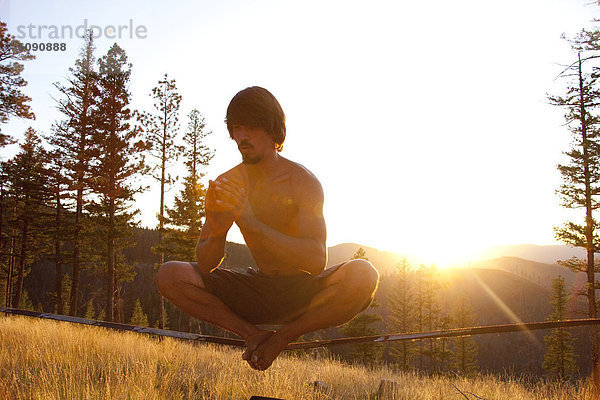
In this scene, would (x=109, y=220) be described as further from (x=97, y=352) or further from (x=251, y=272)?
(x=251, y=272)

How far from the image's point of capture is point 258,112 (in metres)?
2.64

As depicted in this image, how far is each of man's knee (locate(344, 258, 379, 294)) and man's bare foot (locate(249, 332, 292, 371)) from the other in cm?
55

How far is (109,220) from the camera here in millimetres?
22391

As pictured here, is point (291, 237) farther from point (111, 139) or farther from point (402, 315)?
point (402, 315)

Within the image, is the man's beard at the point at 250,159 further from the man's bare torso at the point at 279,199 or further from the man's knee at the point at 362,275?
the man's knee at the point at 362,275

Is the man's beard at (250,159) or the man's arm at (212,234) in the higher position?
the man's beard at (250,159)

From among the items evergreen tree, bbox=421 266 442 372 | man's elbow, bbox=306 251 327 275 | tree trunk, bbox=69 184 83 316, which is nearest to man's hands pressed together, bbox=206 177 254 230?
man's elbow, bbox=306 251 327 275

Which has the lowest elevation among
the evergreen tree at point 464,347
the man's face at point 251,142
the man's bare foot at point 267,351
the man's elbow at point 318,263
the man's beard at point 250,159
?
the evergreen tree at point 464,347

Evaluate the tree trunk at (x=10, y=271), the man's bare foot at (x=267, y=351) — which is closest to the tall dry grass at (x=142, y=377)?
the man's bare foot at (x=267, y=351)

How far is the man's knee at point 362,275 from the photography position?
2.33 metres

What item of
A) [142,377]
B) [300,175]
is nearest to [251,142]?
[300,175]

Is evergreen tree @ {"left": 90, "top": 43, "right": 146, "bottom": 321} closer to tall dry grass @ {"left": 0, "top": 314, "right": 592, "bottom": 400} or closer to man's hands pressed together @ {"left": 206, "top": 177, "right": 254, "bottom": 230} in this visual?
tall dry grass @ {"left": 0, "top": 314, "right": 592, "bottom": 400}

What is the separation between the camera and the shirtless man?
230 centimetres

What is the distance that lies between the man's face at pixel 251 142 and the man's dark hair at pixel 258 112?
0.11ft
